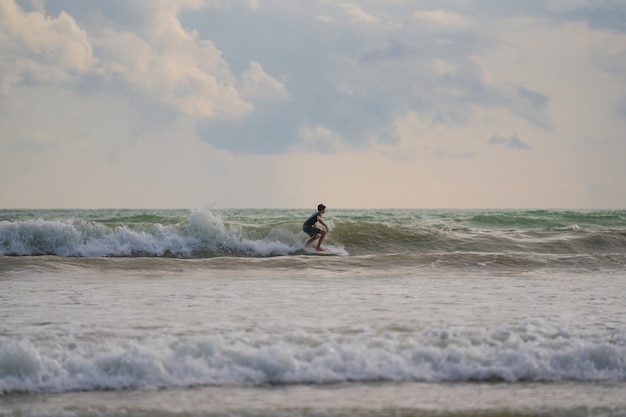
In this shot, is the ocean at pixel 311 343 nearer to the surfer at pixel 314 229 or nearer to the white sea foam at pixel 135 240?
the white sea foam at pixel 135 240

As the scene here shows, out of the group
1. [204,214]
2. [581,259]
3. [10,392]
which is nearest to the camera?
[10,392]

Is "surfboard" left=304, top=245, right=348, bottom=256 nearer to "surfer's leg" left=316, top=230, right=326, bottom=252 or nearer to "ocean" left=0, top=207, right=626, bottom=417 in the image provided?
"surfer's leg" left=316, top=230, right=326, bottom=252

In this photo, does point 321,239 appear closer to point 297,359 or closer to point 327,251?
point 327,251

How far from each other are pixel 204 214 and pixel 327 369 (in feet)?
46.8

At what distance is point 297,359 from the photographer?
5887mm

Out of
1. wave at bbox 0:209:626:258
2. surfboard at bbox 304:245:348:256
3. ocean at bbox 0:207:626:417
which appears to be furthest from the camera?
surfboard at bbox 304:245:348:256

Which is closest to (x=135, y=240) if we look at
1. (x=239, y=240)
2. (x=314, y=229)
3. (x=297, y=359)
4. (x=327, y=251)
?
(x=239, y=240)

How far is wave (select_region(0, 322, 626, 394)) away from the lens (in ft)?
18.3

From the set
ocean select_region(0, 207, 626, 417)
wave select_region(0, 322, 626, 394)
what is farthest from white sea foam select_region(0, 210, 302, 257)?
wave select_region(0, 322, 626, 394)

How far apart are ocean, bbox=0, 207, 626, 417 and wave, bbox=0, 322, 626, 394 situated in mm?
16

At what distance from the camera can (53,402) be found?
5.09 meters

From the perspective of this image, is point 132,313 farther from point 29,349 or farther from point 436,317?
point 436,317

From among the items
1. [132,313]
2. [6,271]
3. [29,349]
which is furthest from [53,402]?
[6,271]

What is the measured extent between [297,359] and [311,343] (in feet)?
1.34
